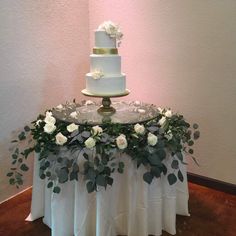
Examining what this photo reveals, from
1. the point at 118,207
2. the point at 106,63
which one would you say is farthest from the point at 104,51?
the point at 118,207

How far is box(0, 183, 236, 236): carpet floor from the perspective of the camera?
152 cm

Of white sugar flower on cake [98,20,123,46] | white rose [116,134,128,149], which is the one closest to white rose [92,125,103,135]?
white rose [116,134,128,149]

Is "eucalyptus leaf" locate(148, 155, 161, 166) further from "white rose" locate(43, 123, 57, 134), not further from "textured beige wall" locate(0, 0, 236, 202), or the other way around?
"textured beige wall" locate(0, 0, 236, 202)

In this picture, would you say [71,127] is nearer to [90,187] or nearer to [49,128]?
[49,128]

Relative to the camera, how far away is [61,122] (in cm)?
146

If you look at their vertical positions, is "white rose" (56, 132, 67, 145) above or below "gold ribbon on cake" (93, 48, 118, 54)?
below

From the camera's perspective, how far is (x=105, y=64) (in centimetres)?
147

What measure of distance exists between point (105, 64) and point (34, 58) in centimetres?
68

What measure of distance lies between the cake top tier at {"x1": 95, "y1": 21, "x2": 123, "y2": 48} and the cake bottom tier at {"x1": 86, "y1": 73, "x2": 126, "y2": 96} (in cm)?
19

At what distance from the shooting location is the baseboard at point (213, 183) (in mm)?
1934

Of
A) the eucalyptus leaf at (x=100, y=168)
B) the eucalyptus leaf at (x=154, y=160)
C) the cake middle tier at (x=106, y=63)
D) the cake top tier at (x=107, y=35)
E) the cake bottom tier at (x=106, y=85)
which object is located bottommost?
the eucalyptus leaf at (x=100, y=168)

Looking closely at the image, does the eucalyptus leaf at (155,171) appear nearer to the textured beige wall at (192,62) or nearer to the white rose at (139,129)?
the white rose at (139,129)

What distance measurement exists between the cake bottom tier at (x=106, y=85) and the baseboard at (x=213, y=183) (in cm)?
105

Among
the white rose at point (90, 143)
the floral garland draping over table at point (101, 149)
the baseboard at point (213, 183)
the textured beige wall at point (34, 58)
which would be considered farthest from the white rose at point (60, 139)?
the baseboard at point (213, 183)
